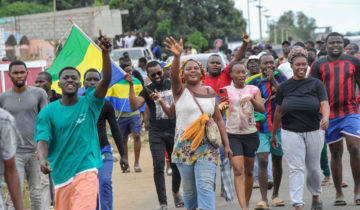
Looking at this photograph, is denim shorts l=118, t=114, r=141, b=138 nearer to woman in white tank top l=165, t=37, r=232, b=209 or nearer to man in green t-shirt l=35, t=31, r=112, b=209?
woman in white tank top l=165, t=37, r=232, b=209

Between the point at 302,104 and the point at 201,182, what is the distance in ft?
6.02

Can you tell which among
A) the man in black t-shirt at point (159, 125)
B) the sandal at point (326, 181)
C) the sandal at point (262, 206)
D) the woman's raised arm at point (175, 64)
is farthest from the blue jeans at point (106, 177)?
the sandal at point (326, 181)

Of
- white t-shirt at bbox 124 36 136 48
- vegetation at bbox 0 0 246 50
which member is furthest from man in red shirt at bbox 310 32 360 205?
vegetation at bbox 0 0 246 50

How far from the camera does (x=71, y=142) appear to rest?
5781 millimetres

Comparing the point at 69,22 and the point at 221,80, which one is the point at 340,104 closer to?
the point at 221,80

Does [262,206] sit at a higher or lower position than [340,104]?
lower

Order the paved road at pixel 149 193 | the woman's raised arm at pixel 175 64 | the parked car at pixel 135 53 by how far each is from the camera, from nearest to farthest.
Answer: the woman's raised arm at pixel 175 64 → the paved road at pixel 149 193 → the parked car at pixel 135 53

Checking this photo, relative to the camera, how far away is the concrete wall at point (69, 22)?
3669cm

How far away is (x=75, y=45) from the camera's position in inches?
407

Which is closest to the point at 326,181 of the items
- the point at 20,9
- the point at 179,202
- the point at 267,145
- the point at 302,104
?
the point at 267,145

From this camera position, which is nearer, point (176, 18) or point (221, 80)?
point (221, 80)

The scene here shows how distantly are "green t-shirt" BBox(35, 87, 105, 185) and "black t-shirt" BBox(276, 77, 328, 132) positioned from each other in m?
2.60

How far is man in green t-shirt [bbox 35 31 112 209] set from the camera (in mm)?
5734

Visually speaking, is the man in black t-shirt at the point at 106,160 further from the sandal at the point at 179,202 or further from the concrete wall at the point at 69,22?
the concrete wall at the point at 69,22
